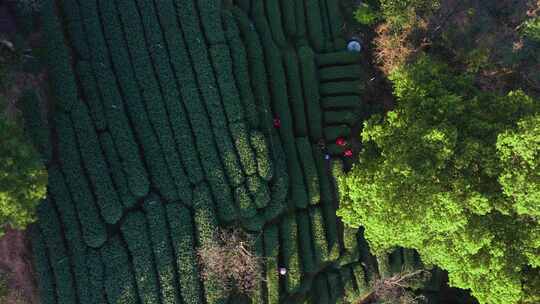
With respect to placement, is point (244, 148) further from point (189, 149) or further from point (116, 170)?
point (116, 170)

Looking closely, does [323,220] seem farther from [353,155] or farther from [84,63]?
[84,63]

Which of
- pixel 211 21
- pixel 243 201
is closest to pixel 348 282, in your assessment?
pixel 243 201

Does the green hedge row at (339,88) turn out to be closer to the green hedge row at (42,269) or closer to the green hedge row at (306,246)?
the green hedge row at (306,246)

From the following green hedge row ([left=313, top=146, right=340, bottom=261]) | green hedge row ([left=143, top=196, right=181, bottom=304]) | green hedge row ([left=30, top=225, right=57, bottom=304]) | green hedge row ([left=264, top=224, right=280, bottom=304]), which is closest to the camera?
green hedge row ([left=30, top=225, right=57, bottom=304])

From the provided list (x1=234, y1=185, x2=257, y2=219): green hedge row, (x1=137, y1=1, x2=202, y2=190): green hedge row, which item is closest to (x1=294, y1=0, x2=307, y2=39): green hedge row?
(x1=137, y1=1, x2=202, y2=190): green hedge row

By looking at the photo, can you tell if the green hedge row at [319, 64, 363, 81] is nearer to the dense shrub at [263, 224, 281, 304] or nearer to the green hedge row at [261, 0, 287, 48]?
the green hedge row at [261, 0, 287, 48]

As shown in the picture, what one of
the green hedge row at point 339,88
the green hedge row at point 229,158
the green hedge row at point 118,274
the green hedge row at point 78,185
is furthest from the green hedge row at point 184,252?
the green hedge row at point 339,88
